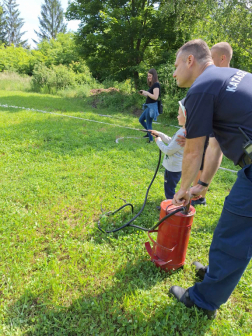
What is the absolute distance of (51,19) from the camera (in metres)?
39.5

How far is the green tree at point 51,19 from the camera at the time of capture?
38.7 m

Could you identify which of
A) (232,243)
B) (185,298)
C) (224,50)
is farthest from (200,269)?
(224,50)

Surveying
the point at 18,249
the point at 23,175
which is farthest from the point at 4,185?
the point at 18,249

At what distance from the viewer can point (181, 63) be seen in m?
1.65

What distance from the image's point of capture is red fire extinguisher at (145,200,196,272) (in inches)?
74.1

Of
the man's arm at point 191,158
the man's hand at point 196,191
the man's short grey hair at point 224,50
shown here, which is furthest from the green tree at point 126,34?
the man's arm at point 191,158

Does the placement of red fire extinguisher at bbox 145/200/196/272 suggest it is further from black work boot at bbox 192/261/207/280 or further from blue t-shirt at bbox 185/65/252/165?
blue t-shirt at bbox 185/65/252/165

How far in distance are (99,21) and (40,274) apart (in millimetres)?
13256

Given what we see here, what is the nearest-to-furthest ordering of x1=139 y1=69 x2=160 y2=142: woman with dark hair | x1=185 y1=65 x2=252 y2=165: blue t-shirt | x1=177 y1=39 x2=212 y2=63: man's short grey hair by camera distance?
x1=185 y1=65 x2=252 y2=165: blue t-shirt, x1=177 y1=39 x2=212 y2=63: man's short grey hair, x1=139 y1=69 x2=160 y2=142: woman with dark hair

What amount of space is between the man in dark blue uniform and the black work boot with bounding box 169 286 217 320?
192mm

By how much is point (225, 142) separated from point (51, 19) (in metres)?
48.3

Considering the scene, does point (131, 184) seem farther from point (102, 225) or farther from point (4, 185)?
point (4, 185)

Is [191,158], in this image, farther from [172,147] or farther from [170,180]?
[170,180]

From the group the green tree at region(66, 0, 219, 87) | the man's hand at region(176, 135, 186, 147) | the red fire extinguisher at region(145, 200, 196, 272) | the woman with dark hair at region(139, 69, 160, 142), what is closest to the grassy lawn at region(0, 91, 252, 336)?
the red fire extinguisher at region(145, 200, 196, 272)
